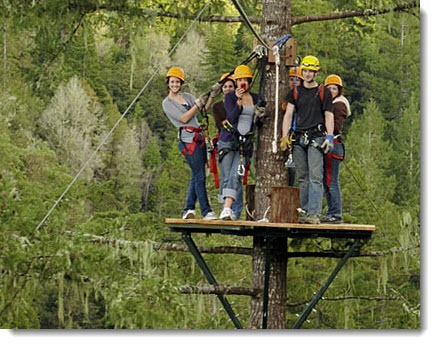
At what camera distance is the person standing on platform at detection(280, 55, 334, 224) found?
8.45m

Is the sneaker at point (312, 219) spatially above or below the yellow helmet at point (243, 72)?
below

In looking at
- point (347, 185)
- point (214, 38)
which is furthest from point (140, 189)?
point (347, 185)

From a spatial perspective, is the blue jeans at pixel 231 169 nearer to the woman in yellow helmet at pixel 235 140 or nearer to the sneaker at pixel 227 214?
the woman in yellow helmet at pixel 235 140

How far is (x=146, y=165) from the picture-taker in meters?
44.2

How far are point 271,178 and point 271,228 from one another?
64 cm

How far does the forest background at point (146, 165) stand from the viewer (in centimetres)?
818

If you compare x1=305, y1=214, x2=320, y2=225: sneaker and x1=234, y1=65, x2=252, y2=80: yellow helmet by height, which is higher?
x1=234, y1=65, x2=252, y2=80: yellow helmet

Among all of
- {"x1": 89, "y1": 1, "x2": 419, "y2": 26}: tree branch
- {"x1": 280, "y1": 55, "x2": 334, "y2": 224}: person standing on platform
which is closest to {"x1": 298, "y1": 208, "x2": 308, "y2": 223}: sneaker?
{"x1": 280, "y1": 55, "x2": 334, "y2": 224}: person standing on platform

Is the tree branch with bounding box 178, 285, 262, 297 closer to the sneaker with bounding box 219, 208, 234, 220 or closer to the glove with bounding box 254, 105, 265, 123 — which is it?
the sneaker with bounding box 219, 208, 234, 220

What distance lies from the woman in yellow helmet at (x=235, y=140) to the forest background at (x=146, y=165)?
0.70 m

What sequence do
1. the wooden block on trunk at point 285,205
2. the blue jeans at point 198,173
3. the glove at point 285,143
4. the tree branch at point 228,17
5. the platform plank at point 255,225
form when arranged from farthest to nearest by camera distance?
1. the tree branch at point 228,17
2. the blue jeans at point 198,173
3. the glove at point 285,143
4. the wooden block on trunk at point 285,205
5. the platform plank at point 255,225

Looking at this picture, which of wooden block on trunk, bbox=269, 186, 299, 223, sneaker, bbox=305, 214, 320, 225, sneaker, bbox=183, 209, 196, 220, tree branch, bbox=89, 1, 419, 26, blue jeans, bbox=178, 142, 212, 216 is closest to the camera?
wooden block on trunk, bbox=269, 186, 299, 223

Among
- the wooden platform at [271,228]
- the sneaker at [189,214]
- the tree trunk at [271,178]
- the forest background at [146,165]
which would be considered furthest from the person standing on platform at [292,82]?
the forest background at [146,165]

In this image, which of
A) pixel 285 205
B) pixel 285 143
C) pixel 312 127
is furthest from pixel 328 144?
pixel 285 205
